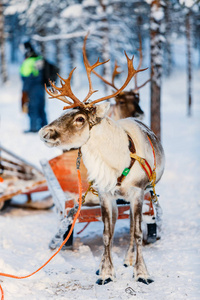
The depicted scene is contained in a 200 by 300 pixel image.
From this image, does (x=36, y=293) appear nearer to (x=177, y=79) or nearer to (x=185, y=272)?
(x=185, y=272)

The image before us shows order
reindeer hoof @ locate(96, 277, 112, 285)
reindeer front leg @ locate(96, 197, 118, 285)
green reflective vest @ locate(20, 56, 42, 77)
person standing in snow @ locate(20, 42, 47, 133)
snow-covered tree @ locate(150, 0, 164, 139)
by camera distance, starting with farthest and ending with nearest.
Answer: person standing in snow @ locate(20, 42, 47, 133), green reflective vest @ locate(20, 56, 42, 77), snow-covered tree @ locate(150, 0, 164, 139), reindeer front leg @ locate(96, 197, 118, 285), reindeer hoof @ locate(96, 277, 112, 285)

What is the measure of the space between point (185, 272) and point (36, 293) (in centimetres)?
166

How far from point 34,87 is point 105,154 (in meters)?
8.60

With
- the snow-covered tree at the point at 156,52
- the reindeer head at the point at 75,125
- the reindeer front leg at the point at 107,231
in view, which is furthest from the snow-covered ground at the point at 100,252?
the snow-covered tree at the point at 156,52

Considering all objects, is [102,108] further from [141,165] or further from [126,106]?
[126,106]

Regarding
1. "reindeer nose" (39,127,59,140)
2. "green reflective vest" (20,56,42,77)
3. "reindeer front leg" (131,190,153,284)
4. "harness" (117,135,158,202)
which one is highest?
"green reflective vest" (20,56,42,77)

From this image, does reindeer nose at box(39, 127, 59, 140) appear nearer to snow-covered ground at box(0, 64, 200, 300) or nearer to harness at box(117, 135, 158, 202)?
harness at box(117, 135, 158, 202)

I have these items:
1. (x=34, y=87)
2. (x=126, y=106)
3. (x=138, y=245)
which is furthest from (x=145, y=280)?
(x=34, y=87)

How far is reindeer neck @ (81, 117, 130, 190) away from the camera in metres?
4.08

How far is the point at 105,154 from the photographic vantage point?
4.12 metres

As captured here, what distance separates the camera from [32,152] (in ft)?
35.0

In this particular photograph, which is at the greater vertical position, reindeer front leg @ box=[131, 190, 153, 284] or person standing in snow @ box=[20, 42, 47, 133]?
person standing in snow @ box=[20, 42, 47, 133]

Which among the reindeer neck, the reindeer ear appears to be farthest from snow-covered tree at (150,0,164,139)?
the reindeer ear

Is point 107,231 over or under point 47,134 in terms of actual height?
under
